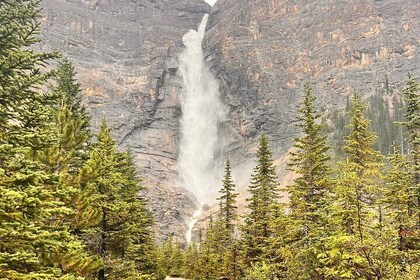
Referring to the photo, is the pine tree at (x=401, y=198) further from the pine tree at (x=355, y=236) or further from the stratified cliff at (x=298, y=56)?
the stratified cliff at (x=298, y=56)

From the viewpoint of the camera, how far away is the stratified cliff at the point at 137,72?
108 metres

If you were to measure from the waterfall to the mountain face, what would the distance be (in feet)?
10.3

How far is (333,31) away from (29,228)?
475ft

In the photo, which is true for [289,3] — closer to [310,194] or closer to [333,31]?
[333,31]

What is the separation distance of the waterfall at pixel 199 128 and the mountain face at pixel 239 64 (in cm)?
313

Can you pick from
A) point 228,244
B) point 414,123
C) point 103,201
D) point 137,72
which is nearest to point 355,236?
point 414,123

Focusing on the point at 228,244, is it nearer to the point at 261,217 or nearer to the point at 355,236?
the point at 261,217

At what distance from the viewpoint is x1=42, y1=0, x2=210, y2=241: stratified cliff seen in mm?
108250

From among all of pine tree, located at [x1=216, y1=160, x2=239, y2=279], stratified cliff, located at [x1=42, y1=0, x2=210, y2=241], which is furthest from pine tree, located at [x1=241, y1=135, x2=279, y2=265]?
stratified cliff, located at [x1=42, y1=0, x2=210, y2=241]

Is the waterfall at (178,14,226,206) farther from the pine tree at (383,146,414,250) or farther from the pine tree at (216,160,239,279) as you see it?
the pine tree at (383,146,414,250)

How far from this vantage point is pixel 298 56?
137 meters

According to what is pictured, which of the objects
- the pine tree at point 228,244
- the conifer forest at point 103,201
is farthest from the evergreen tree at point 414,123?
the pine tree at point 228,244

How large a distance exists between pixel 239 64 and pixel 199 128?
29.5 metres

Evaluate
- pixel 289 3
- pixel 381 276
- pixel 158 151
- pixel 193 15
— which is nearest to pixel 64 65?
pixel 381 276
